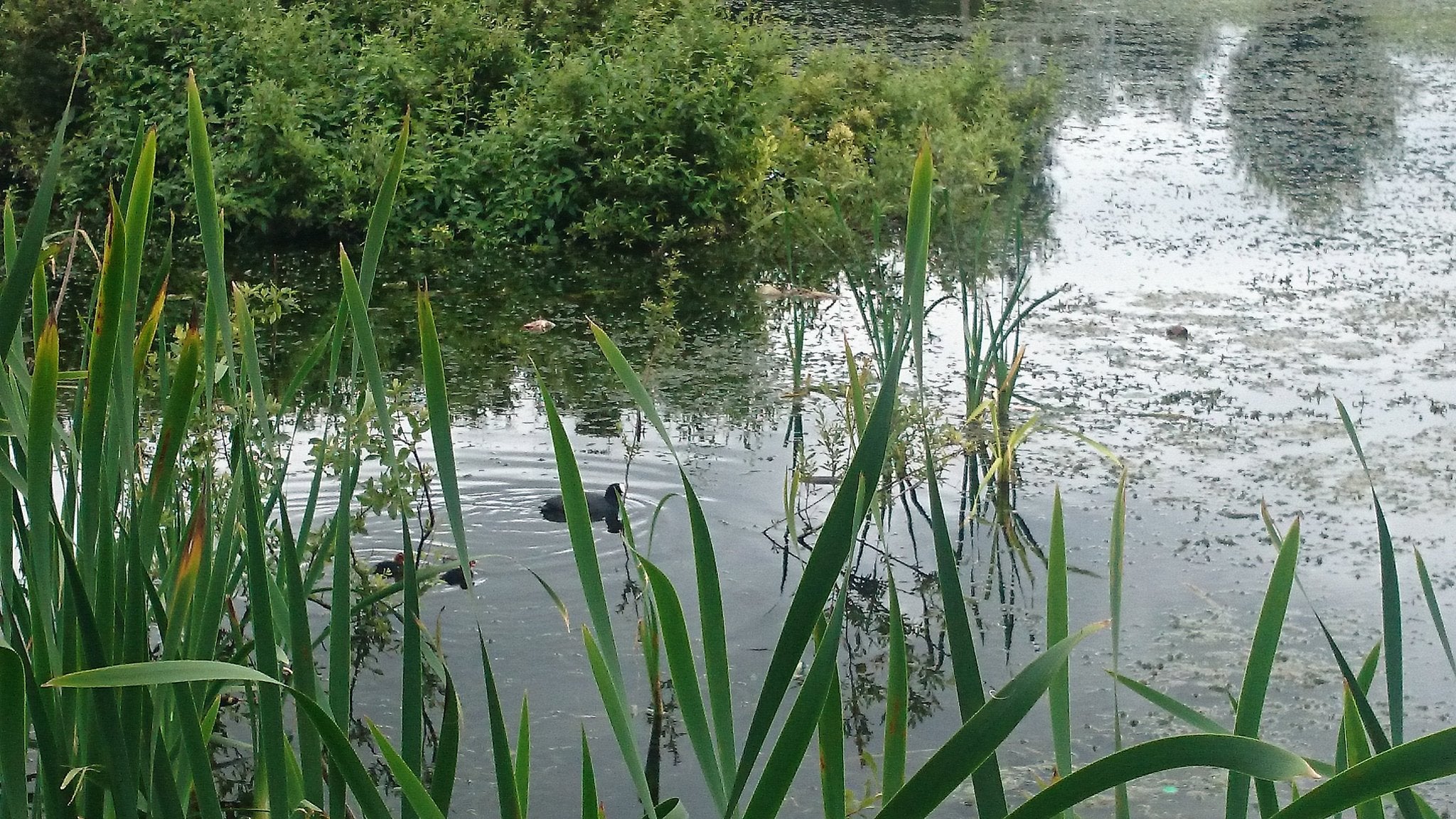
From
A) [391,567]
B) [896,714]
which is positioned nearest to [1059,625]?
[896,714]

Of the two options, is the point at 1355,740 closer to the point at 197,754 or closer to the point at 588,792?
the point at 588,792

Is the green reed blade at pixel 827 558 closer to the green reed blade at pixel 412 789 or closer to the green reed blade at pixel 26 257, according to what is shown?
the green reed blade at pixel 412 789

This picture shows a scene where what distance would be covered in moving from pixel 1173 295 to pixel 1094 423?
4.57 ft

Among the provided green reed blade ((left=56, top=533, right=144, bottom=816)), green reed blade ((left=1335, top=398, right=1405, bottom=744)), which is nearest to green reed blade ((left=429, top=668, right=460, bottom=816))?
green reed blade ((left=56, top=533, right=144, bottom=816))

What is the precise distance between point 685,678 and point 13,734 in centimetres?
53

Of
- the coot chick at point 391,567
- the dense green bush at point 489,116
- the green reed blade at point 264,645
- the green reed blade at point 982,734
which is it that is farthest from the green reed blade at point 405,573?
the dense green bush at point 489,116

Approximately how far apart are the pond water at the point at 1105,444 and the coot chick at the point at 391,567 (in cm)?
10

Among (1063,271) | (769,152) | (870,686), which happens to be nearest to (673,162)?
(769,152)

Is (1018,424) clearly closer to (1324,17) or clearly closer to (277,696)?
(277,696)

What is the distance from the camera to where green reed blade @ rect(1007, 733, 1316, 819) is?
0.84 metres

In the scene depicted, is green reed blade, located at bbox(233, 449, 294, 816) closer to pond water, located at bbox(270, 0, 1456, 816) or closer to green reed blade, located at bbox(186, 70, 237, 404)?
green reed blade, located at bbox(186, 70, 237, 404)

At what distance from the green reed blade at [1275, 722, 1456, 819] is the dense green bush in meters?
4.58

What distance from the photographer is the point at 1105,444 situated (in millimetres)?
3736

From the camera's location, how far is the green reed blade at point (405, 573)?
3.74 feet
